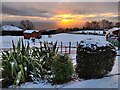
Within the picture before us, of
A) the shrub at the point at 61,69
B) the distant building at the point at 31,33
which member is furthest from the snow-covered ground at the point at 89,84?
the distant building at the point at 31,33

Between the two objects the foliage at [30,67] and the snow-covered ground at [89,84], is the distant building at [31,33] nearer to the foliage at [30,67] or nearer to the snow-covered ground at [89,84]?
the foliage at [30,67]

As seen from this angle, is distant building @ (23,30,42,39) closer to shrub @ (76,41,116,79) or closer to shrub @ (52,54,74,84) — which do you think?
shrub @ (76,41,116,79)

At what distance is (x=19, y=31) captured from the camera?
29422mm

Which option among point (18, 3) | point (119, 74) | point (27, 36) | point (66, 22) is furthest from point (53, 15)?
point (27, 36)

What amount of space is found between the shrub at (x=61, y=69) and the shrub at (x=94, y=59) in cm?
37

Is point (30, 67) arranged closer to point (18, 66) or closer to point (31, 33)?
point (18, 66)

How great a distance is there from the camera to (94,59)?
593 cm

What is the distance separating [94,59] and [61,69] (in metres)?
0.86

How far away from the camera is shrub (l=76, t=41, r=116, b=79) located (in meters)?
5.96

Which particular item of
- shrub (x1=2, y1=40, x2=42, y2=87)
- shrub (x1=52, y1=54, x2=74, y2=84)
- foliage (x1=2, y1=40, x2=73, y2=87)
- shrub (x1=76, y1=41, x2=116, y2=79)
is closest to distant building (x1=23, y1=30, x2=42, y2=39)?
foliage (x1=2, y1=40, x2=73, y2=87)

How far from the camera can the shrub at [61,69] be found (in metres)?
5.73

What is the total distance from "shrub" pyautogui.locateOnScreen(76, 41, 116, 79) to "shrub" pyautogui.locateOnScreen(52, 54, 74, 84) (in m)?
0.37

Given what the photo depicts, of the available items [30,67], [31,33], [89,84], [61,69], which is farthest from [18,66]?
[31,33]

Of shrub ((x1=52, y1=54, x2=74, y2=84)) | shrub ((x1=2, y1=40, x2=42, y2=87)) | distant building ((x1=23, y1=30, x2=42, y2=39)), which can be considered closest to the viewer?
shrub ((x1=52, y1=54, x2=74, y2=84))
